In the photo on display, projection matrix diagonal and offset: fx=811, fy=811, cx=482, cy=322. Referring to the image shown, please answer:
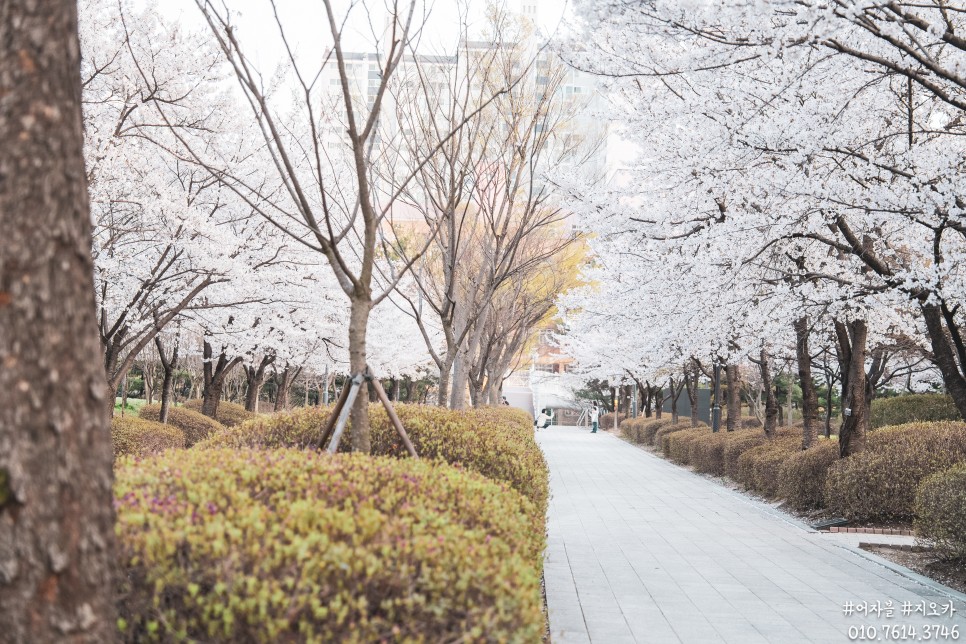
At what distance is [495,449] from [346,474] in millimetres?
2260

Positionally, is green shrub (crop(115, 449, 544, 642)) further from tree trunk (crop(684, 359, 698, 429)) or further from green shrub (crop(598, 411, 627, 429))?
green shrub (crop(598, 411, 627, 429))

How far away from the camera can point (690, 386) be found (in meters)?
26.9

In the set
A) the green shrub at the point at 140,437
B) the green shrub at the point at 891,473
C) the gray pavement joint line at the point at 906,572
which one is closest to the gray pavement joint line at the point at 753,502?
the green shrub at the point at 891,473

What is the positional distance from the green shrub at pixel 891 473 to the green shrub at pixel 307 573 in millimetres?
8424

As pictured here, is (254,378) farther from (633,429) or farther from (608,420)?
(608,420)

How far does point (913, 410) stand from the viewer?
2058cm

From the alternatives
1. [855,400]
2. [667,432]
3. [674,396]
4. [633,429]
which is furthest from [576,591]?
[633,429]

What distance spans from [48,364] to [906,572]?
792 centimetres

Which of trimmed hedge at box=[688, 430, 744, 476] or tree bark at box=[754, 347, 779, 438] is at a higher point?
tree bark at box=[754, 347, 779, 438]

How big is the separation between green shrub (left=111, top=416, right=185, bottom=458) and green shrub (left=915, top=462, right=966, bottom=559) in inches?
408

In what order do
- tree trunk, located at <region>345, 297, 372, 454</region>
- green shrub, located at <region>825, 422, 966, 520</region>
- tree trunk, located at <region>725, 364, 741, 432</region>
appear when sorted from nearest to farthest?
tree trunk, located at <region>345, 297, 372, 454</region>, green shrub, located at <region>825, 422, 966, 520</region>, tree trunk, located at <region>725, 364, 741, 432</region>

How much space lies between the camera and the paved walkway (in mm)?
5672

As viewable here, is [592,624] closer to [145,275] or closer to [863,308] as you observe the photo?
[863,308]

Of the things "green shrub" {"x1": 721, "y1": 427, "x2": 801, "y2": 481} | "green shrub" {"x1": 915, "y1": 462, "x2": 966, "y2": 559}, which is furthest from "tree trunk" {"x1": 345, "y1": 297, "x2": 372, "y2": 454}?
"green shrub" {"x1": 721, "y1": 427, "x2": 801, "y2": 481}
